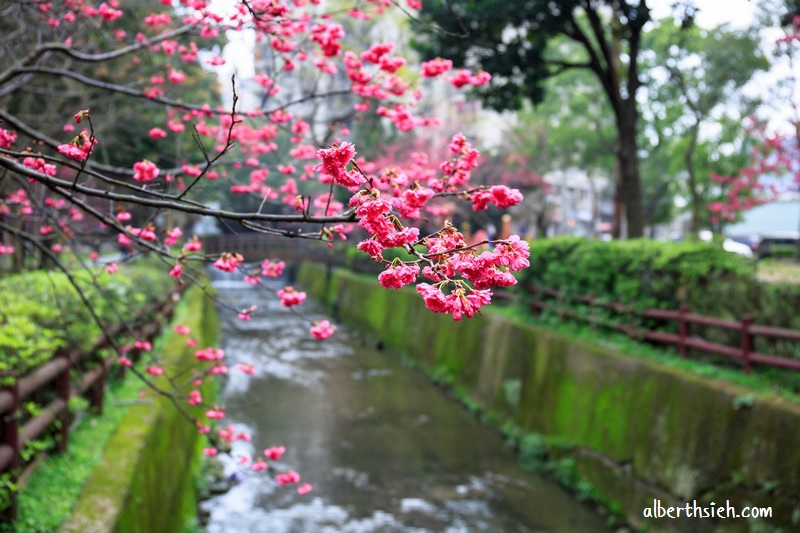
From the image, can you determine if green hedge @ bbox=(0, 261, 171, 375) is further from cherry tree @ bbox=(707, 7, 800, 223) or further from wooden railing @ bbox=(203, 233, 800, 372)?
cherry tree @ bbox=(707, 7, 800, 223)

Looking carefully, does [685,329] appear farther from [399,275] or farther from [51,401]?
[399,275]

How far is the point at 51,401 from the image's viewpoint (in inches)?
180

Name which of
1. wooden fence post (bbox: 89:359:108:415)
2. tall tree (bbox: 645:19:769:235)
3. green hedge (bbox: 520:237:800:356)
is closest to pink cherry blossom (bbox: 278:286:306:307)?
wooden fence post (bbox: 89:359:108:415)

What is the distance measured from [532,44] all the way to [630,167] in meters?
2.67

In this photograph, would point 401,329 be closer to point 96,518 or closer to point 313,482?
point 313,482

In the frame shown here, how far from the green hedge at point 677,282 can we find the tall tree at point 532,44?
2248 millimetres

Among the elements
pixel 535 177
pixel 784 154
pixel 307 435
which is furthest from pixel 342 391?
pixel 535 177

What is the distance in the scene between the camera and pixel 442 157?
83.7 ft

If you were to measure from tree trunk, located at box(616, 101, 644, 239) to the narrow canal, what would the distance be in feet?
14.1

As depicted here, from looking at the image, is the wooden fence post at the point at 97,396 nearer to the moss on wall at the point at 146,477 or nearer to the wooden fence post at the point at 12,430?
the moss on wall at the point at 146,477

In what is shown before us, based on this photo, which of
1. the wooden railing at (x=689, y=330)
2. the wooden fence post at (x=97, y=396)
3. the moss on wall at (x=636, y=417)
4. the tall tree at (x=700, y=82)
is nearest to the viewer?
the wooden fence post at (x=97, y=396)

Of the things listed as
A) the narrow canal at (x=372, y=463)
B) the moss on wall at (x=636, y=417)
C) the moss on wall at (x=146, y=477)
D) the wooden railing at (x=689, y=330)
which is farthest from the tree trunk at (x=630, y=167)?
the moss on wall at (x=146, y=477)

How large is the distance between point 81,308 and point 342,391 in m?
7.40

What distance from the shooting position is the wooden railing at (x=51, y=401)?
3555 mm
